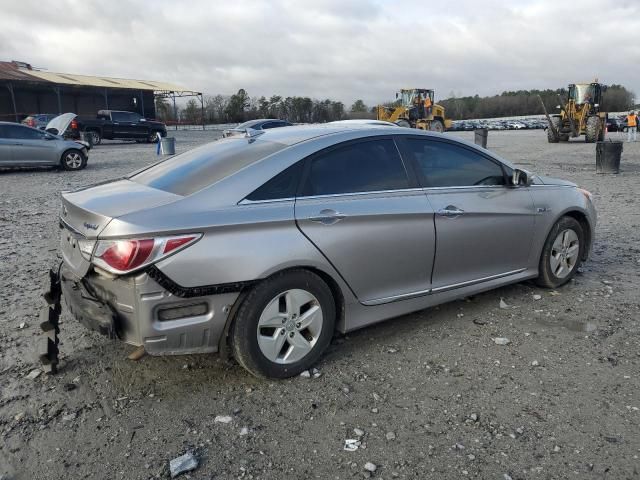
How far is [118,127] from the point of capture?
2981 cm

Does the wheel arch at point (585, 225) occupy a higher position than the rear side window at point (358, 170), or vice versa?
the rear side window at point (358, 170)

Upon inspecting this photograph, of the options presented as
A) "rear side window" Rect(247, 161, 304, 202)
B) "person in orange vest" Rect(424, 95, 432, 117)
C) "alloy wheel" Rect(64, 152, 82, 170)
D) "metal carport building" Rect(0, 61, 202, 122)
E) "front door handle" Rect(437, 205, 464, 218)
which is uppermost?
"metal carport building" Rect(0, 61, 202, 122)

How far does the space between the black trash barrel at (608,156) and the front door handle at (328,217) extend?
12.6 metres

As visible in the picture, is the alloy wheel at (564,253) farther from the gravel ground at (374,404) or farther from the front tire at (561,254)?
the gravel ground at (374,404)

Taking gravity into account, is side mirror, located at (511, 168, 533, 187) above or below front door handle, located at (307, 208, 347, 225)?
above

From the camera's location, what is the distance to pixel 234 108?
6281 cm

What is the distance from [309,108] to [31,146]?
52.9 metres

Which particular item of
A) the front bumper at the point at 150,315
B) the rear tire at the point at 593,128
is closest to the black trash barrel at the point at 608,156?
the rear tire at the point at 593,128

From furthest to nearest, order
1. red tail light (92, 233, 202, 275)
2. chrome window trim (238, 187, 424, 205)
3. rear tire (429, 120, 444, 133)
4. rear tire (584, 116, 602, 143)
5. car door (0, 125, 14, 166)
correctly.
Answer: rear tire (429, 120, 444, 133)
rear tire (584, 116, 602, 143)
car door (0, 125, 14, 166)
chrome window trim (238, 187, 424, 205)
red tail light (92, 233, 202, 275)

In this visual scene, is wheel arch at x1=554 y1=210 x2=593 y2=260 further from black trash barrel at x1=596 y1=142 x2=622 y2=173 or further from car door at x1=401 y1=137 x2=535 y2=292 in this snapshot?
black trash barrel at x1=596 y1=142 x2=622 y2=173

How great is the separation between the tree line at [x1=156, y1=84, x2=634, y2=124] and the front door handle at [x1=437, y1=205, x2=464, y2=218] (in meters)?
44.7

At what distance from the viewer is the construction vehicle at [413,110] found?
111ft

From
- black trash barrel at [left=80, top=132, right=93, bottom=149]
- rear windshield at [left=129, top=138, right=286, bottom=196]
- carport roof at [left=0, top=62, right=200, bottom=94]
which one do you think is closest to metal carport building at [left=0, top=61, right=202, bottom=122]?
carport roof at [left=0, top=62, right=200, bottom=94]

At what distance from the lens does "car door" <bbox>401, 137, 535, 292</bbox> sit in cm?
405
